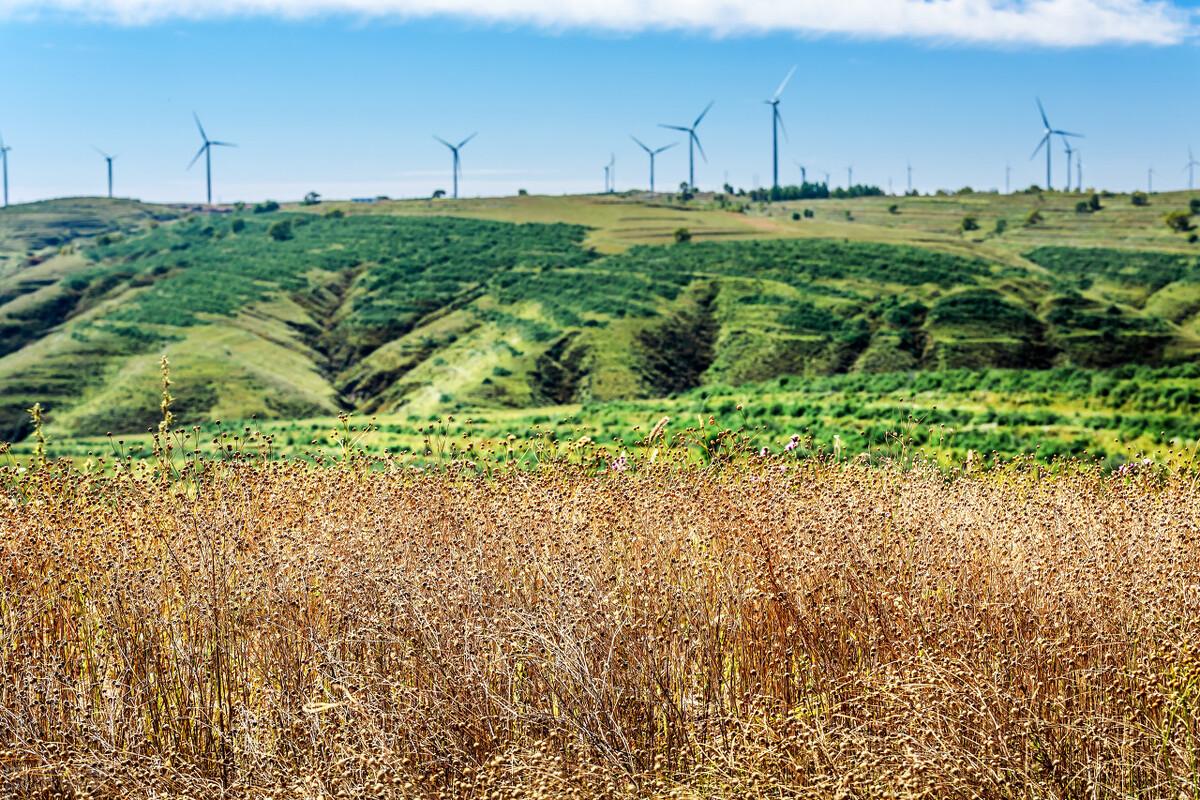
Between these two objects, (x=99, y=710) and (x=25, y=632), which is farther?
(x=25, y=632)

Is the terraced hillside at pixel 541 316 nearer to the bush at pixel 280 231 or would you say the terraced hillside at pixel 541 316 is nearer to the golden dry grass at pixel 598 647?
the bush at pixel 280 231

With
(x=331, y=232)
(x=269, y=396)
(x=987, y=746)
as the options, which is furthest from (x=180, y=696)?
(x=331, y=232)

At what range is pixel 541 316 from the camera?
92312mm

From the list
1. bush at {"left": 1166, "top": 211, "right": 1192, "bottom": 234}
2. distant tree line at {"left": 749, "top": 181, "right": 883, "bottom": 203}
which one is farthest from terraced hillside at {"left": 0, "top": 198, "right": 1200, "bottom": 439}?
distant tree line at {"left": 749, "top": 181, "right": 883, "bottom": 203}

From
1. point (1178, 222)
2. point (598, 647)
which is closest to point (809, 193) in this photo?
point (1178, 222)

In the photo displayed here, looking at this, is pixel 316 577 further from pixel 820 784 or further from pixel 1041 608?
pixel 1041 608

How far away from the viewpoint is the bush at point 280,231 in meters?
138

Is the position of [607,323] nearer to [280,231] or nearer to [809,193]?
[280,231]

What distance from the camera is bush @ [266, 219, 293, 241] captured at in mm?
138500

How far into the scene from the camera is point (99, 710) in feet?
25.4

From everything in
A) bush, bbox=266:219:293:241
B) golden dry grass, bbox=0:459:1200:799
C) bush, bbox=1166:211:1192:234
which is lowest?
golden dry grass, bbox=0:459:1200:799

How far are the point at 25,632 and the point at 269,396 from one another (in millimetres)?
75276

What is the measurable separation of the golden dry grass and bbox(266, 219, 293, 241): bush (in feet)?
439

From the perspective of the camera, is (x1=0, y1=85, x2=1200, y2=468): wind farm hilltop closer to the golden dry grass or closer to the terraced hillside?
the terraced hillside
